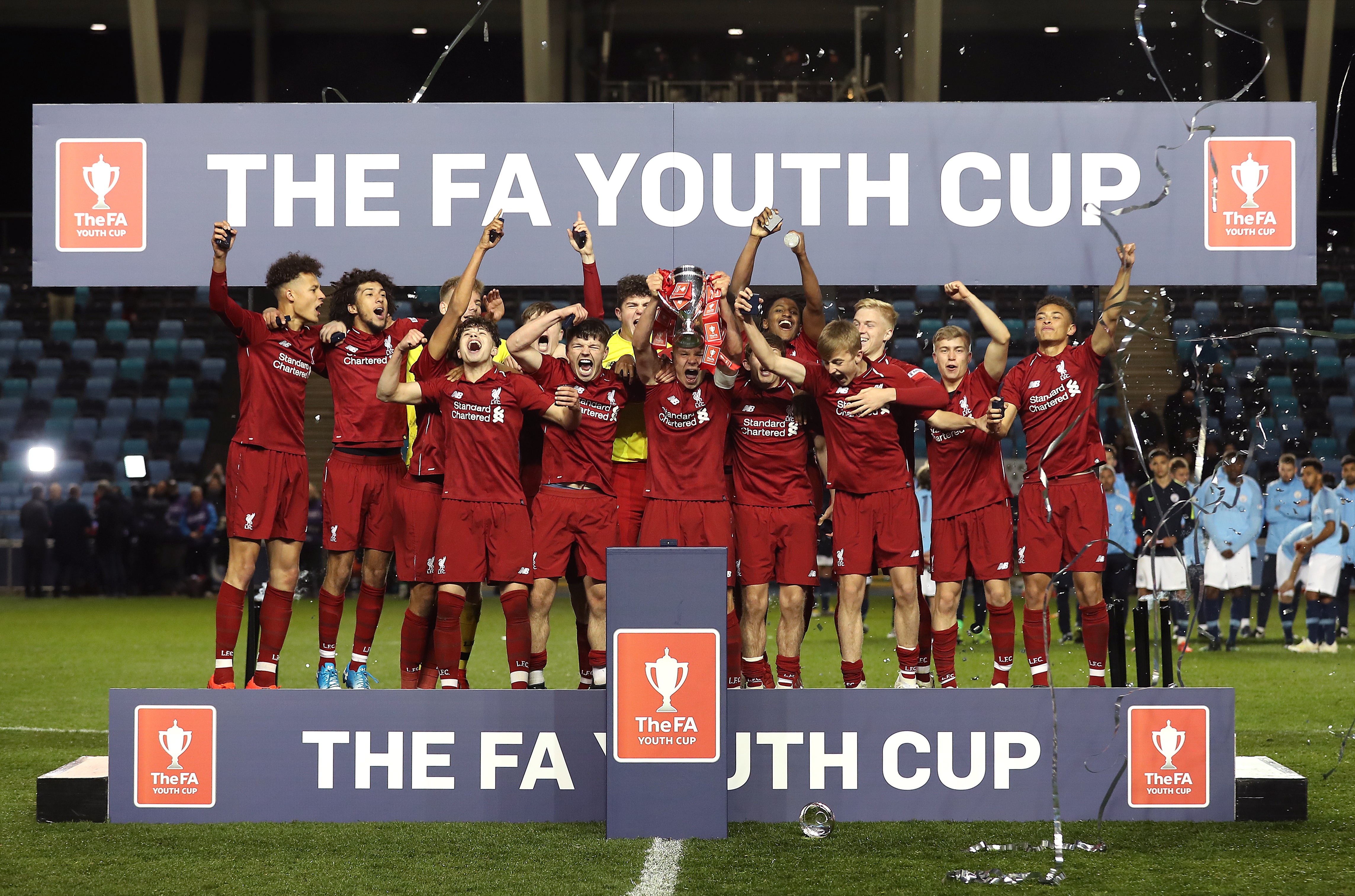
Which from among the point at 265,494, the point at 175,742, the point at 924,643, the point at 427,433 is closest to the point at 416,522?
the point at 427,433

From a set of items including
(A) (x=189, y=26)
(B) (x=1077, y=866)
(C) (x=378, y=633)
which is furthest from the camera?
(A) (x=189, y=26)

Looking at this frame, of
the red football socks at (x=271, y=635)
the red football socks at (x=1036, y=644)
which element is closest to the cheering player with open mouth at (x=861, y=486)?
the red football socks at (x=1036, y=644)

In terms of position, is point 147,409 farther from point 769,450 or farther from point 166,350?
point 769,450

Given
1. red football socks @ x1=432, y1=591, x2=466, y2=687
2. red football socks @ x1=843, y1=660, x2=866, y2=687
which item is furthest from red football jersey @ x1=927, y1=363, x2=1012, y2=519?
red football socks @ x1=432, y1=591, x2=466, y2=687

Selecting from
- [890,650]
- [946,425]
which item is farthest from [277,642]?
[890,650]

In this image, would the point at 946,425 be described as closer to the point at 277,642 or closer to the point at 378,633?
the point at 277,642

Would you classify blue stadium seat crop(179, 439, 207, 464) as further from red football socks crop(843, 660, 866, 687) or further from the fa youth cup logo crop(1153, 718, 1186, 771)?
the fa youth cup logo crop(1153, 718, 1186, 771)

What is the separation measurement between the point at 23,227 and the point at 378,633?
47.4 feet

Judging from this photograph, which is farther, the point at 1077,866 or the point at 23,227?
the point at 23,227

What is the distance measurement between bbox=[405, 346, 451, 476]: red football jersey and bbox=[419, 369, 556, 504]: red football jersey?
0.19 m

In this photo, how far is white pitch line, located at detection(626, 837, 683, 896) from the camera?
3.86m

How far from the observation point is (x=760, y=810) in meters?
4.80

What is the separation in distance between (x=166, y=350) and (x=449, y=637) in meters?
17.0

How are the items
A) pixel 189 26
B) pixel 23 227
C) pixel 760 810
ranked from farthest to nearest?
pixel 23 227, pixel 189 26, pixel 760 810
